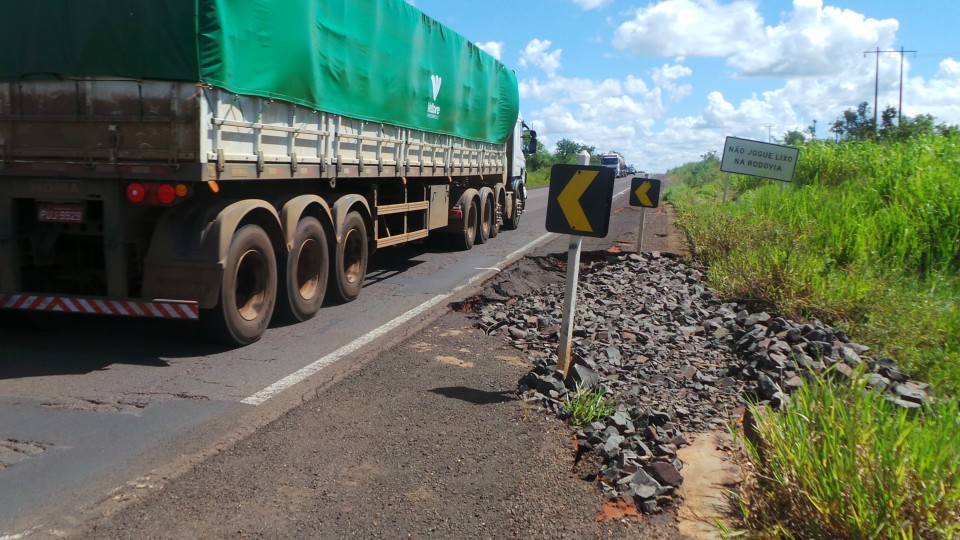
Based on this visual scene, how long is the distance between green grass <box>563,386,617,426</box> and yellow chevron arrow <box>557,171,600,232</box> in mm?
1219

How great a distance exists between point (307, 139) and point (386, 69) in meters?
2.47

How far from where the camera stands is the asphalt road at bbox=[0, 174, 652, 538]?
383cm

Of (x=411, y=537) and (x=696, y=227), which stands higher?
(x=696, y=227)

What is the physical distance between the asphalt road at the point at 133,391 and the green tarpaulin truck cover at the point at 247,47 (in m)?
2.22

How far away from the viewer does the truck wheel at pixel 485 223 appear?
613 inches

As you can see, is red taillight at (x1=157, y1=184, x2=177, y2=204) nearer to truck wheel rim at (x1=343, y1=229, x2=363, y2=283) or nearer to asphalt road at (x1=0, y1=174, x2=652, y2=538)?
asphalt road at (x1=0, y1=174, x2=652, y2=538)

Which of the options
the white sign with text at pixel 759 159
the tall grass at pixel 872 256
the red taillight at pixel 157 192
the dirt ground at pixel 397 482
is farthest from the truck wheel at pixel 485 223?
the dirt ground at pixel 397 482

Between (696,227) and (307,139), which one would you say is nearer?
(307,139)

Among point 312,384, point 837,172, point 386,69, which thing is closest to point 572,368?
point 312,384

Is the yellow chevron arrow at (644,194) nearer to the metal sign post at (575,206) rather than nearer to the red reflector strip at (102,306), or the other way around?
the metal sign post at (575,206)

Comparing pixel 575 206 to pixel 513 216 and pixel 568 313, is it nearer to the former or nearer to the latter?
pixel 568 313

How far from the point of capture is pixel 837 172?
19.3m

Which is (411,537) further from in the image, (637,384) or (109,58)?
(109,58)

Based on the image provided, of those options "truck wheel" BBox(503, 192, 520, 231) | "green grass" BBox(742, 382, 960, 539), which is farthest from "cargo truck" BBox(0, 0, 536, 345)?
"truck wheel" BBox(503, 192, 520, 231)
